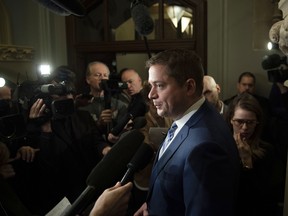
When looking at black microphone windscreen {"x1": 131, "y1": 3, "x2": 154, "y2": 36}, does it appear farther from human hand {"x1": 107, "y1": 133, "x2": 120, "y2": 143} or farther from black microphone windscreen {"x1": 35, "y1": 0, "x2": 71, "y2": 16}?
black microphone windscreen {"x1": 35, "y1": 0, "x2": 71, "y2": 16}

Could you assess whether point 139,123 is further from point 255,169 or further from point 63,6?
point 63,6

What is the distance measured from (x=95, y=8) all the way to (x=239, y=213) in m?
2.96

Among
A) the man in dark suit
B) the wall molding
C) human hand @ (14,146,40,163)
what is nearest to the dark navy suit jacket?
the man in dark suit

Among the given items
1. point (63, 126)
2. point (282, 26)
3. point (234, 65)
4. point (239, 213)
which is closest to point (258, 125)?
point (239, 213)

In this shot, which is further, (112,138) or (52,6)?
(112,138)

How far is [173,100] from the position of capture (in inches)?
40.8

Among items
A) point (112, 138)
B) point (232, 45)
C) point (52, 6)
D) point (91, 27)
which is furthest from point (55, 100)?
point (91, 27)

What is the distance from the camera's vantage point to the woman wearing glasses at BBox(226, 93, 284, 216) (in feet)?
4.25

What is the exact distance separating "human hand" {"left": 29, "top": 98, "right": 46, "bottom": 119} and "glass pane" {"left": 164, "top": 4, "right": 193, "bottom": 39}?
196 cm

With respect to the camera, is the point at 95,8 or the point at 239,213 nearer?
the point at 239,213

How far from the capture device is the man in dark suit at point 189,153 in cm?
86

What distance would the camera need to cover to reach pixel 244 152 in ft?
4.49

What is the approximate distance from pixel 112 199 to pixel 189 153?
0.25 m

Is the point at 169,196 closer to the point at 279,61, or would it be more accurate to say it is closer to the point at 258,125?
the point at 258,125
